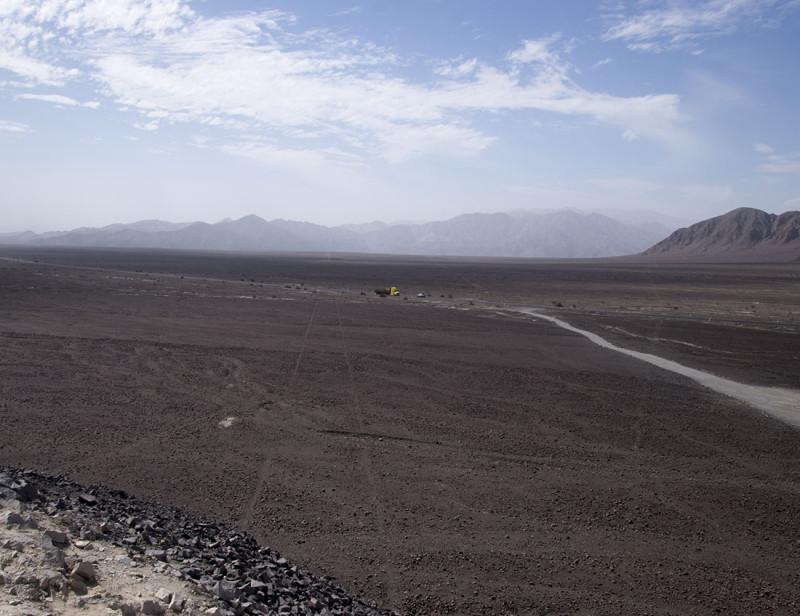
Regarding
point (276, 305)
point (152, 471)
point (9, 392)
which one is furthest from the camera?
point (276, 305)

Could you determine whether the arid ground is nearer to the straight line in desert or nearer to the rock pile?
the straight line in desert

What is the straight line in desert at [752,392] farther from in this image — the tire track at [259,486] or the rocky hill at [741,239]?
the rocky hill at [741,239]

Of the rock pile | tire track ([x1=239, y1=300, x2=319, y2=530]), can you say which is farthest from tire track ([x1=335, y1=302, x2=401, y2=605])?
tire track ([x1=239, y1=300, x2=319, y2=530])

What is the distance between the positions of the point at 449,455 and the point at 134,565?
671cm

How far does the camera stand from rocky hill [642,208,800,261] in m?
157

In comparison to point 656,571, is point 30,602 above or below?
above

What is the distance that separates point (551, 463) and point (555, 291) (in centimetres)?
4745

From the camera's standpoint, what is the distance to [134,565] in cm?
559

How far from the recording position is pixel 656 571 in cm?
746

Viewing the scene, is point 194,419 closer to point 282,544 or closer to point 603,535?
point 282,544

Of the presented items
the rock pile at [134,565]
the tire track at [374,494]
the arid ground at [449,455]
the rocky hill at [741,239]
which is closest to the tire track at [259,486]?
the arid ground at [449,455]

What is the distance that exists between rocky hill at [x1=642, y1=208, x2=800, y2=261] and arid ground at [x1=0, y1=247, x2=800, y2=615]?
158680 millimetres

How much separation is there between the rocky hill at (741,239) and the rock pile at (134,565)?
171m

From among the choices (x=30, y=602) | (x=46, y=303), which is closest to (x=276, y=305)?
(x=46, y=303)
